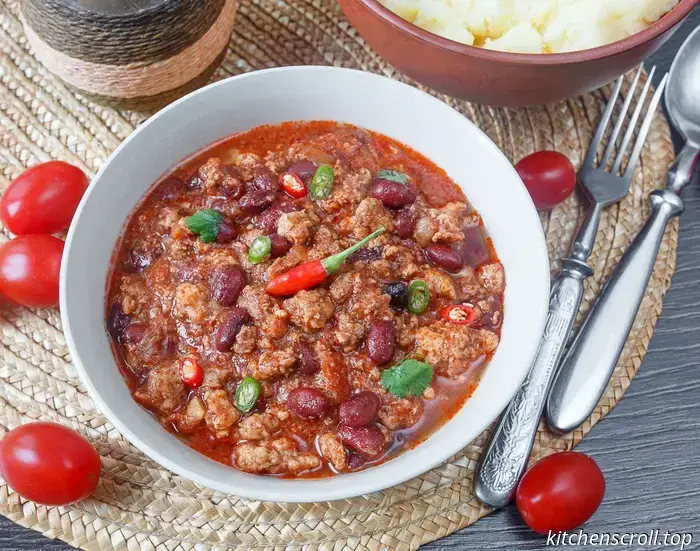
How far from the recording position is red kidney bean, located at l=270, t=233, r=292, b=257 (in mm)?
3770

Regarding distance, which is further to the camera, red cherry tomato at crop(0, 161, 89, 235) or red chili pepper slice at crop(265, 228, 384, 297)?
red cherry tomato at crop(0, 161, 89, 235)

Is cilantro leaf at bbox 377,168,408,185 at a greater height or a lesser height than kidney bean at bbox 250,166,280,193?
lesser

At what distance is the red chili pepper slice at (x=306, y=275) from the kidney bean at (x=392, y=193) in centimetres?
32

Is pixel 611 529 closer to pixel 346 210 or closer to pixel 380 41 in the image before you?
pixel 346 210

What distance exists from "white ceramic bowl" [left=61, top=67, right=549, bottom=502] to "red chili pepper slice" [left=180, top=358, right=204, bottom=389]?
26cm

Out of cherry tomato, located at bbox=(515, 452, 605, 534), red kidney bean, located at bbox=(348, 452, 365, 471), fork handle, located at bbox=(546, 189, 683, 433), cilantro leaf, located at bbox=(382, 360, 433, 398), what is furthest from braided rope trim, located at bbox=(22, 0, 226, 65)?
cherry tomato, located at bbox=(515, 452, 605, 534)

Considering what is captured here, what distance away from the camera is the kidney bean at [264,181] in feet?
13.0

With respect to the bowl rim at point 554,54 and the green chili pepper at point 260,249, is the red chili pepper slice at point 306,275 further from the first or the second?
the bowl rim at point 554,54

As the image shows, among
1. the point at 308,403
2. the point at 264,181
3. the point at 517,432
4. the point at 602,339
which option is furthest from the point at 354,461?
the point at 602,339

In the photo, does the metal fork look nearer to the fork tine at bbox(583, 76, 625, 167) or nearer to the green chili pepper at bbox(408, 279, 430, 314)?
the fork tine at bbox(583, 76, 625, 167)

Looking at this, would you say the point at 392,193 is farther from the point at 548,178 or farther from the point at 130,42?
the point at 130,42

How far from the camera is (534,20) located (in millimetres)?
4207

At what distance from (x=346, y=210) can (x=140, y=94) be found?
1.51 m

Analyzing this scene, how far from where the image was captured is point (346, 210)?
13.1 feet
